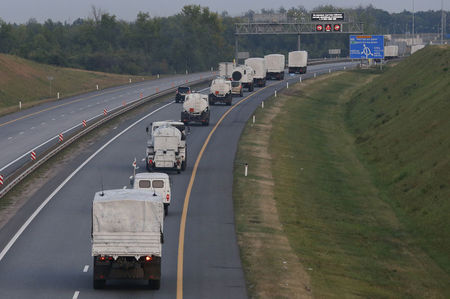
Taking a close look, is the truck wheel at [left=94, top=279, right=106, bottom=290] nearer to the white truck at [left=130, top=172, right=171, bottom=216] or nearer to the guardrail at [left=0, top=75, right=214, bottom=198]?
the white truck at [left=130, top=172, right=171, bottom=216]

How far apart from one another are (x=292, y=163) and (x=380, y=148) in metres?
10.0

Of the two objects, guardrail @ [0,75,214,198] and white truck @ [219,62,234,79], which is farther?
white truck @ [219,62,234,79]

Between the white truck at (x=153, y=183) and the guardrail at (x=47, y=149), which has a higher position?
the white truck at (x=153, y=183)

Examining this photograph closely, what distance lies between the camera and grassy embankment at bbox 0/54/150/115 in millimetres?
116956

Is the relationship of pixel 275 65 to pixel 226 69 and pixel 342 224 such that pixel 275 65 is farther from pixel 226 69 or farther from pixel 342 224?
pixel 342 224

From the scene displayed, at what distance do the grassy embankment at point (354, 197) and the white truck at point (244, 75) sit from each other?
48.6 feet

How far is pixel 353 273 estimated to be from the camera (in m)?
34.3

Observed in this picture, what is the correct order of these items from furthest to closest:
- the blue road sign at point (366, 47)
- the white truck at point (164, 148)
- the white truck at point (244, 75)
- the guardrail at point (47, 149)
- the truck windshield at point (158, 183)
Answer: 1. the blue road sign at point (366, 47)
2. the white truck at point (244, 75)
3. the white truck at point (164, 148)
4. the guardrail at point (47, 149)
5. the truck windshield at point (158, 183)

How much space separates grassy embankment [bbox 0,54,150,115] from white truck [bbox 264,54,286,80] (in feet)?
72.2

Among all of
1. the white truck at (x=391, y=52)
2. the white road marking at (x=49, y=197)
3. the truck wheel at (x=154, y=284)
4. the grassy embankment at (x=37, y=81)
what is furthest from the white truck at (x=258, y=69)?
the truck wheel at (x=154, y=284)

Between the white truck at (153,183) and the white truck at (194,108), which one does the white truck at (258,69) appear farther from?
the white truck at (153,183)

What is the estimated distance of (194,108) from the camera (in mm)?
74875

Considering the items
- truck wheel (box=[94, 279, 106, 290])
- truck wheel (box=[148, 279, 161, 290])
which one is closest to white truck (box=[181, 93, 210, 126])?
truck wheel (box=[148, 279, 161, 290])

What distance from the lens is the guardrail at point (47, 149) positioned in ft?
157
